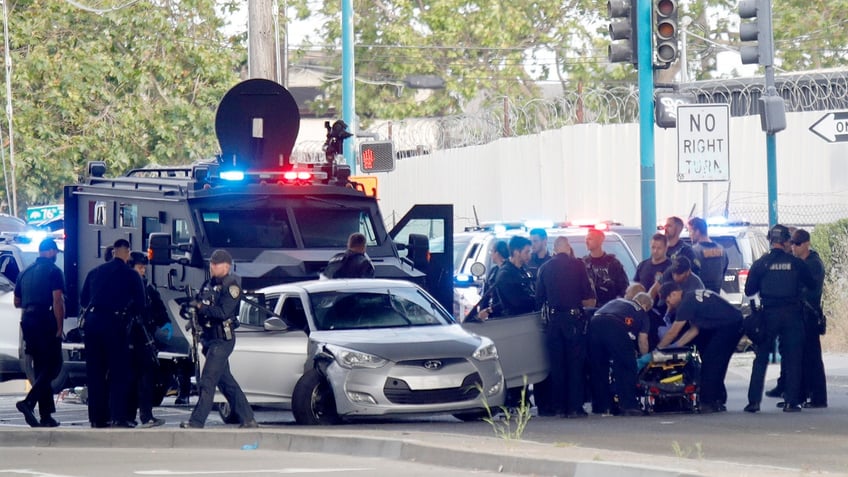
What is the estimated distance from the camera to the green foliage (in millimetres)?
44125

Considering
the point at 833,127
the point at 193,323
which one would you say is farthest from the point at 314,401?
the point at 833,127

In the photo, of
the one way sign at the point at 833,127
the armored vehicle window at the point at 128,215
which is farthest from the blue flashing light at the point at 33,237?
the one way sign at the point at 833,127

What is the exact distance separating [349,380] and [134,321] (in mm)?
2150

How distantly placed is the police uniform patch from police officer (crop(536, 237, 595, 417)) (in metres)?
3.03

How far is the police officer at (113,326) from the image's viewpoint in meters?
15.0

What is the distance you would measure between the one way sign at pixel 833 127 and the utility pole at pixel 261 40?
733 cm

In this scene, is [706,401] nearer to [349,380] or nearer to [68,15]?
[349,380]

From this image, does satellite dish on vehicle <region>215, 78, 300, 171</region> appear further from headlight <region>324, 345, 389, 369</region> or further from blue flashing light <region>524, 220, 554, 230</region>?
blue flashing light <region>524, 220, 554, 230</region>

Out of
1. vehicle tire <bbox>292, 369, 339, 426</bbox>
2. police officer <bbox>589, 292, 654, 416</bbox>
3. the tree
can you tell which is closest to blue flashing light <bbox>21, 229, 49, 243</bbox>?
vehicle tire <bbox>292, 369, 339, 426</bbox>

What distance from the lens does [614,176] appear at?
30234mm

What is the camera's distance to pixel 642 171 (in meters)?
19.1

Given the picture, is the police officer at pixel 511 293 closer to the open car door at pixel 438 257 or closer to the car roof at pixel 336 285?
the car roof at pixel 336 285

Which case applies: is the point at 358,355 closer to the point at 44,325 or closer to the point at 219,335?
the point at 219,335

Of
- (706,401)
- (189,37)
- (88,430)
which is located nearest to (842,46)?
(189,37)
